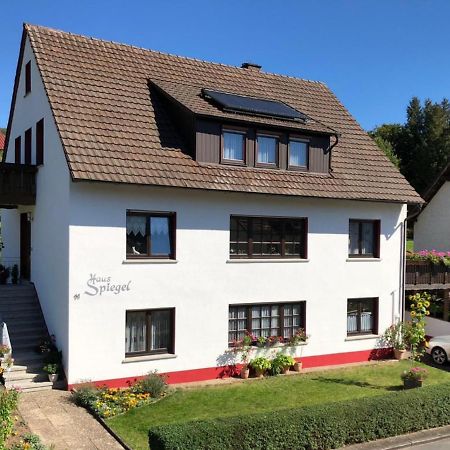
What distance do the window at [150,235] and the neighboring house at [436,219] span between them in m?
18.9

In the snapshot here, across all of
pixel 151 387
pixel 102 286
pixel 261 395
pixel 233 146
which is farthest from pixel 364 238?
pixel 102 286

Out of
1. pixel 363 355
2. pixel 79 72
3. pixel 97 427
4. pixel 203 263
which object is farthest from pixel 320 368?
pixel 79 72

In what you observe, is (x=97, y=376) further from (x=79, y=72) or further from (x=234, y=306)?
(x=79, y=72)

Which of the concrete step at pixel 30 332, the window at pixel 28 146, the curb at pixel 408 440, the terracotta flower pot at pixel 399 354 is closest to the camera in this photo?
the curb at pixel 408 440

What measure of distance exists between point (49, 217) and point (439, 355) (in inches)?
565

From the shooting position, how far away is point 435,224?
96.1ft

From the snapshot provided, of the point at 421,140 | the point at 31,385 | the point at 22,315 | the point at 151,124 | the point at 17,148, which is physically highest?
the point at 421,140

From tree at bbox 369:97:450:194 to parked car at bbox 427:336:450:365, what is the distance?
43.4m

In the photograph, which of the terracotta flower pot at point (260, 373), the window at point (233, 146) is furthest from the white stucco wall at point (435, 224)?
the window at point (233, 146)

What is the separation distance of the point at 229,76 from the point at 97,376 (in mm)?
12021

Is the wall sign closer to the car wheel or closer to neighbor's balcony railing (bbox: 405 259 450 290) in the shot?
the car wheel

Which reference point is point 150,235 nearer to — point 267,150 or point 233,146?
point 233,146

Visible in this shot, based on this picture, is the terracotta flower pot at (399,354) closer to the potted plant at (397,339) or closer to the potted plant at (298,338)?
the potted plant at (397,339)

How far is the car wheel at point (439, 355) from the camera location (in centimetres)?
1873
